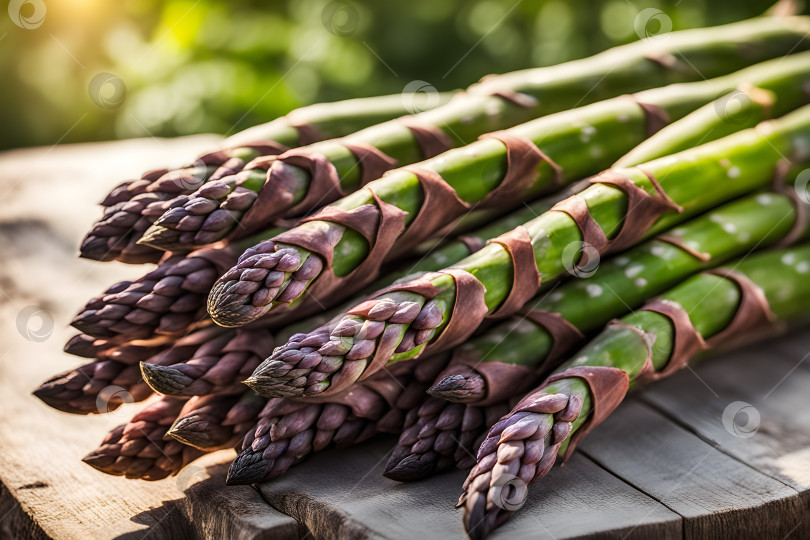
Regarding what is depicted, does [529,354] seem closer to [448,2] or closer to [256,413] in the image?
[256,413]

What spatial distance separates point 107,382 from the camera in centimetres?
147

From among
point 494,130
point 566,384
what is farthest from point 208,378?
point 494,130

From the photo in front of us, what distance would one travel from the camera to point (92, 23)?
15.1 ft

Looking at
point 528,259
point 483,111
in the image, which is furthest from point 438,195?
point 483,111

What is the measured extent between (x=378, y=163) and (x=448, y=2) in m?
2.94

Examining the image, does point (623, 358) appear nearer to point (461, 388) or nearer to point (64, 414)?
point (461, 388)

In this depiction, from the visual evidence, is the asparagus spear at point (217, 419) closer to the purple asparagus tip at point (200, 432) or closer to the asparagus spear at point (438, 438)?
the purple asparagus tip at point (200, 432)

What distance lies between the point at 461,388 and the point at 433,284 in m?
0.19

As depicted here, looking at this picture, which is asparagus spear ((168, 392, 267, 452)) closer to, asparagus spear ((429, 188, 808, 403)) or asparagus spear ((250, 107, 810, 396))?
asparagus spear ((250, 107, 810, 396))

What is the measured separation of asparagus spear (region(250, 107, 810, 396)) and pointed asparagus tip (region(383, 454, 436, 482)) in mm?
171

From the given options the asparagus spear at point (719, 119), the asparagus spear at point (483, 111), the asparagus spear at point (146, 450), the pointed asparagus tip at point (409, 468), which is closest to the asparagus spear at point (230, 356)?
the asparagus spear at point (146, 450)

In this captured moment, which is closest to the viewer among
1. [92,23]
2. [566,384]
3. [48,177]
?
[566,384]

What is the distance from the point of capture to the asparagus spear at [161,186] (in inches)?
57.0

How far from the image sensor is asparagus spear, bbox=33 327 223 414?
1.46 metres
